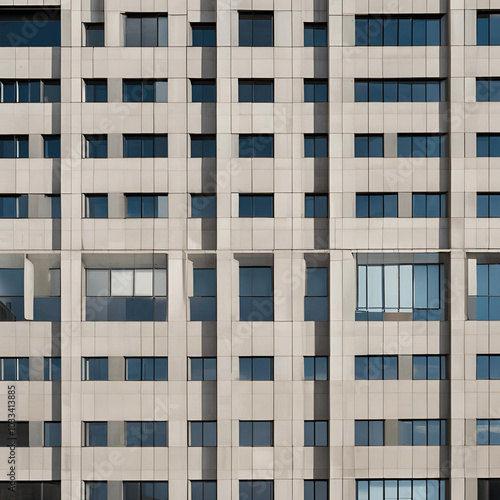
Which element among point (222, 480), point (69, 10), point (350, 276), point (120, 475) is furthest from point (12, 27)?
point (222, 480)

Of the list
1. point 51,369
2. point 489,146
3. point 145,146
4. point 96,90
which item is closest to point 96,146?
point 145,146

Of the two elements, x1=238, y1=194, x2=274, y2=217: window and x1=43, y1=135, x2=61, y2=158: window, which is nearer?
x1=238, y1=194, x2=274, y2=217: window

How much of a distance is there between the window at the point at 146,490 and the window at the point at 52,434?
12.1 feet

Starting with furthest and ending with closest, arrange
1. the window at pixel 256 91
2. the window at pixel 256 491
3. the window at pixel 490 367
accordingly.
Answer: the window at pixel 256 91, the window at pixel 256 491, the window at pixel 490 367

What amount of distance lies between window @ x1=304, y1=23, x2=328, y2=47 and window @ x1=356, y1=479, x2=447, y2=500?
20.4 metres

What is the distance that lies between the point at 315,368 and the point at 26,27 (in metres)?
21.3

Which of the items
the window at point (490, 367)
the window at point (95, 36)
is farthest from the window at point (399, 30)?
the window at point (490, 367)

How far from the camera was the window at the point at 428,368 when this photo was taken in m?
21.4

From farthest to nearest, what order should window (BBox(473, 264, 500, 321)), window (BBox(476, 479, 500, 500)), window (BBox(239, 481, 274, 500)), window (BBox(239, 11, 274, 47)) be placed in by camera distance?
1. window (BBox(239, 11, 274, 47))
2. window (BBox(473, 264, 500, 321))
3. window (BBox(239, 481, 274, 500))
4. window (BBox(476, 479, 500, 500))

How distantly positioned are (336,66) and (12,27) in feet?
51.3

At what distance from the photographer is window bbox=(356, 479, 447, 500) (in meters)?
21.3

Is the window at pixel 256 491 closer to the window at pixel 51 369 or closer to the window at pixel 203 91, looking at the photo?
the window at pixel 51 369

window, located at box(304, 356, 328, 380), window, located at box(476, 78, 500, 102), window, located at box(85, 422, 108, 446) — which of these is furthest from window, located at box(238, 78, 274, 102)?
window, located at box(85, 422, 108, 446)

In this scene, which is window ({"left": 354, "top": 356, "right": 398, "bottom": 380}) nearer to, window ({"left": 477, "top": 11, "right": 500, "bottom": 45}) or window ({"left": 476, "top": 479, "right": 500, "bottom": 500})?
window ({"left": 476, "top": 479, "right": 500, "bottom": 500})
